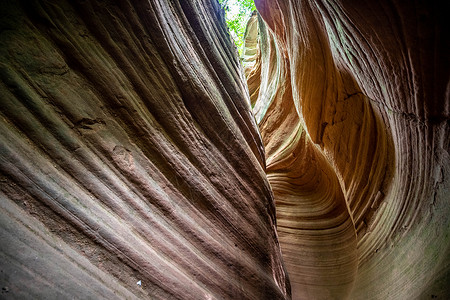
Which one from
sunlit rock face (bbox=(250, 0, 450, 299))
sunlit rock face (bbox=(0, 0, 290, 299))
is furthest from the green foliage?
sunlit rock face (bbox=(0, 0, 290, 299))

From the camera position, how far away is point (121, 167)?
2.01 meters

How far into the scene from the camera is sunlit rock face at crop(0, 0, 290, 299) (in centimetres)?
148

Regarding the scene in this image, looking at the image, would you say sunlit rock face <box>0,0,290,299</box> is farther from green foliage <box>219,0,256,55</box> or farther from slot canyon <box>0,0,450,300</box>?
green foliage <box>219,0,256,55</box>

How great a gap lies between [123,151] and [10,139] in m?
0.70

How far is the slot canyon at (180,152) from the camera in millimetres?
1575

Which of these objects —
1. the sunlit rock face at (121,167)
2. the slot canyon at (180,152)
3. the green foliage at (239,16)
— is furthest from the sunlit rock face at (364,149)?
the green foliage at (239,16)

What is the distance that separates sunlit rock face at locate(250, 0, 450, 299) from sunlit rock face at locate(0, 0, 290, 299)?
1.37 meters

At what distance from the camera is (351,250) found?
4.95 m

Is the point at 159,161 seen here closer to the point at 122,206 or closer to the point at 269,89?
the point at 122,206

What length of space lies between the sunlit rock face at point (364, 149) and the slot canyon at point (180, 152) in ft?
0.06

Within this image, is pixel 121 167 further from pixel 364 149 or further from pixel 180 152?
pixel 364 149

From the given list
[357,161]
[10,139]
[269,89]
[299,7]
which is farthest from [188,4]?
[269,89]

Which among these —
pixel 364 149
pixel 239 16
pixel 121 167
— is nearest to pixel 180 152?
pixel 121 167

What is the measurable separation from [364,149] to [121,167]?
3274mm
